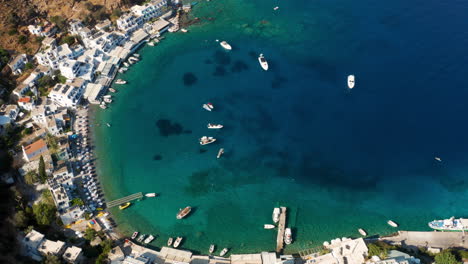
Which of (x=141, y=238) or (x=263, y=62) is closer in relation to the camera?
(x=141, y=238)

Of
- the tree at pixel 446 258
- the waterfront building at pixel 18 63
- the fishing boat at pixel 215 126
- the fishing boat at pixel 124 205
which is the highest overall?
the waterfront building at pixel 18 63

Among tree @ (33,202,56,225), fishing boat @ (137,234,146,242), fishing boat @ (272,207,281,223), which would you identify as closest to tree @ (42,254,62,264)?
tree @ (33,202,56,225)

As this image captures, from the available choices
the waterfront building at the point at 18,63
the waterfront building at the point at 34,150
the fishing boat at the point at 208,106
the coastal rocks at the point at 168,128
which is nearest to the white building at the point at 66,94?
the waterfront building at the point at 18,63

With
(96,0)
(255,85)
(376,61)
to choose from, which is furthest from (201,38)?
(376,61)

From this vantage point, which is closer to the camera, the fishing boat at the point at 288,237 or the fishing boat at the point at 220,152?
the fishing boat at the point at 288,237

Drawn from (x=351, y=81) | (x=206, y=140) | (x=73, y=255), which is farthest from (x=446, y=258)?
(x=73, y=255)

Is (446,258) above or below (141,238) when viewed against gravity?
below

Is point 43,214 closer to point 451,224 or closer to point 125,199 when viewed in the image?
point 125,199

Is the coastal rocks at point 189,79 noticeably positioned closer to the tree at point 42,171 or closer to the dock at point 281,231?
the tree at point 42,171
